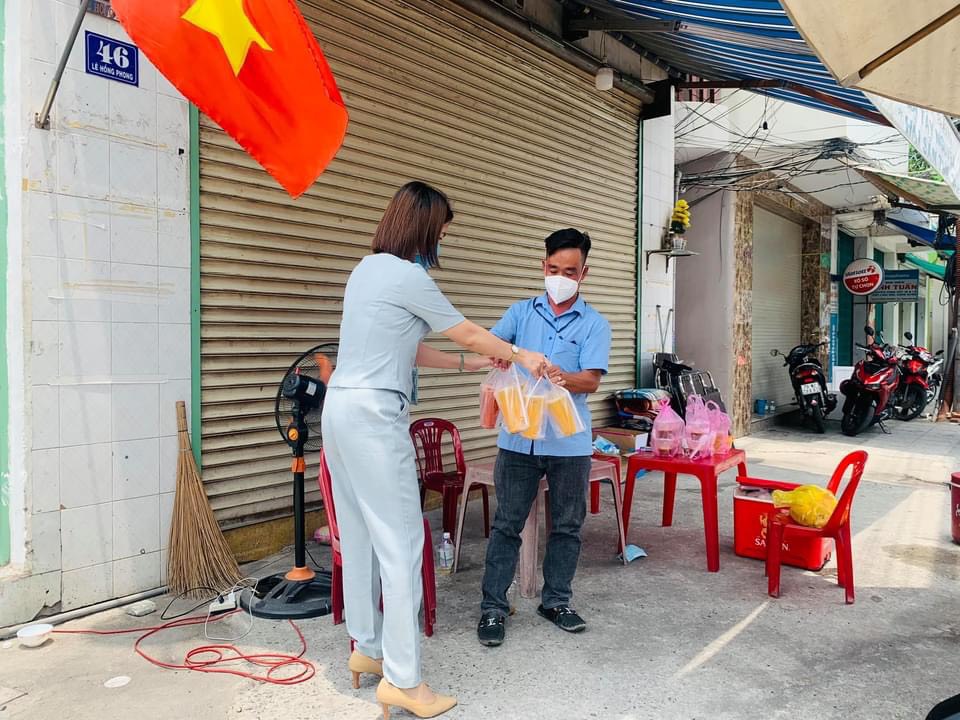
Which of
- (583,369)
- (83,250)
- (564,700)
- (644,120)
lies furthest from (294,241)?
(644,120)

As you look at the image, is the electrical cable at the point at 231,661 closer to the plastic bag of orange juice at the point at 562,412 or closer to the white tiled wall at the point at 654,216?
the plastic bag of orange juice at the point at 562,412

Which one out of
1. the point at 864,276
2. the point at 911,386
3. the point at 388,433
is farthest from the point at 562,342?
the point at 864,276

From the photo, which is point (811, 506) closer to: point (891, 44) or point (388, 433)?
point (891, 44)

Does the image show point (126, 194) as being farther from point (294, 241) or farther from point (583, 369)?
point (583, 369)

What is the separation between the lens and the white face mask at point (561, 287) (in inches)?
128

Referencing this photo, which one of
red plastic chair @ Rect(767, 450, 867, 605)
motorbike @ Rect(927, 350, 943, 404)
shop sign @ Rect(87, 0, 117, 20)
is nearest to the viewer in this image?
shop sign @ Rect(87, 0, 117, 20)

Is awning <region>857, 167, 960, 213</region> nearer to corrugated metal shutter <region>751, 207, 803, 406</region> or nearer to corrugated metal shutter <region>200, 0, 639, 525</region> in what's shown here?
corrugated metal shutter <region>751, 207, 803, 406</region>

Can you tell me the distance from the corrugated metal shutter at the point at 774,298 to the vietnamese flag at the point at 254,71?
9.43m

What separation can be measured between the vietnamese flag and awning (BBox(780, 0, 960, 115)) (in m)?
1.85

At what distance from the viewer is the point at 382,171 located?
495cm

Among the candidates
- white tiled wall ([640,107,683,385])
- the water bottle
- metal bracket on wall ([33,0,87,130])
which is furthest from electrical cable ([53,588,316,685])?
white tiled wall ([640,107,683,385])

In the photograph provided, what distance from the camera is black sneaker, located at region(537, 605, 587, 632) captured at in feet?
10.8

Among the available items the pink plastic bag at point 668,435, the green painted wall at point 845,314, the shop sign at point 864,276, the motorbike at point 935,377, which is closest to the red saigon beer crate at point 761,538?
the pink plastic bag at point 668,435

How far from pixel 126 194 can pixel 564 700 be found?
301 centimetres
